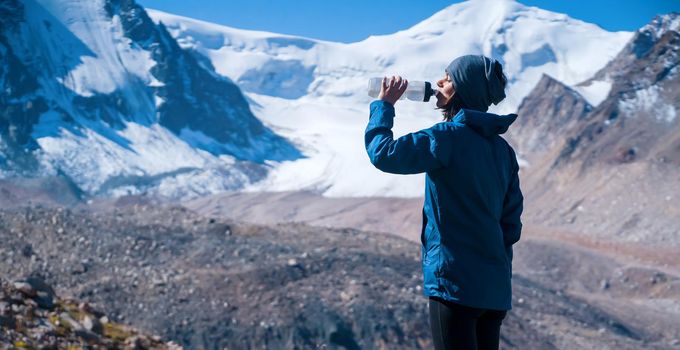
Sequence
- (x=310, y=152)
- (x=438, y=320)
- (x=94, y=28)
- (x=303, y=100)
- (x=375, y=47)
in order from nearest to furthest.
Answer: (x=438, y=320) → (x=94, y=28) → (x=310, y=152) → (x=303, y=100) → (x=375, y=47)

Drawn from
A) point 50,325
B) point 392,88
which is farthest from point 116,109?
point 392,88

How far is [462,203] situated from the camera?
2598 millimetres

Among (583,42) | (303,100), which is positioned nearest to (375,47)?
(303,100)

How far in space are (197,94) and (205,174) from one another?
1352 cm

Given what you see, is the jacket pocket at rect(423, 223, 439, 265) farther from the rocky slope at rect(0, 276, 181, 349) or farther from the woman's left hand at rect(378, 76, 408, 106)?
the rocky slope at rect(0, 276, 181, 349)

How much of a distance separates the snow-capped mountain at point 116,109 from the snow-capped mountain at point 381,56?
32.2 feet

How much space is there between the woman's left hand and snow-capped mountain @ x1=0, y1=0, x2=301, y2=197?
140ft

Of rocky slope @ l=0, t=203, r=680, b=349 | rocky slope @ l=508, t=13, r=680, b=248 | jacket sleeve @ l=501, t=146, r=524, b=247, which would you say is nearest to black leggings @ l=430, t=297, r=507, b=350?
jacket sleeve @ l=501, t=146, r=524, b=247

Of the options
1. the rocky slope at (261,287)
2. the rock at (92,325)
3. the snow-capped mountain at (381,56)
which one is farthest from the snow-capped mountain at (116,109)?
the rock at (92,325)

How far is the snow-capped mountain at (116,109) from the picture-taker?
46.9m

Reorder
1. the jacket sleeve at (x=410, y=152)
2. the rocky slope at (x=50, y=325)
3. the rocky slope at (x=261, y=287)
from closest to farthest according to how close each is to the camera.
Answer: the jacket sleeve at (x=410, y=152)
the rocky slope at (x=50, y=325)
the rocky slope at (x=261, y=287)

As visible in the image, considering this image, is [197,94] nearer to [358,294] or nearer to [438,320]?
[358,294]

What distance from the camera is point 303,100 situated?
9462 cm

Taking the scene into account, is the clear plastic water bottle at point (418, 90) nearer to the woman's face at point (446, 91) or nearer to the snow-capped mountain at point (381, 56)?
the woman's face at point (446, 91)
